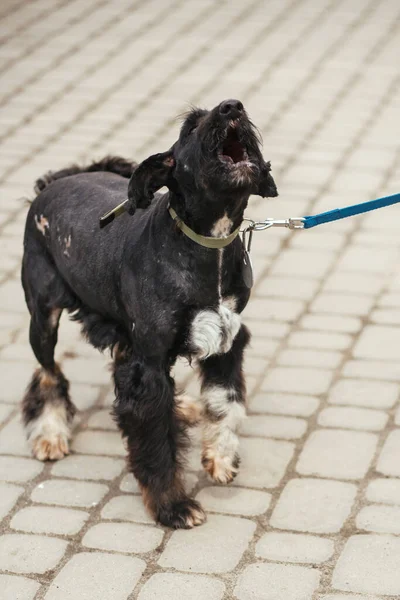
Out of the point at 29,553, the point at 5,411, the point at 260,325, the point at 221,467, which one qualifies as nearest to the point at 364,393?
the point at 260,325

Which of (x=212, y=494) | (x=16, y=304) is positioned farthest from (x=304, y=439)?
(x=16, y=304)

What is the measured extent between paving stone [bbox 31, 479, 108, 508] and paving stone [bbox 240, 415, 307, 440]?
82 cm

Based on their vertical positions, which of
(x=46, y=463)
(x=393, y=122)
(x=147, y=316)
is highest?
(x=147, y=316)

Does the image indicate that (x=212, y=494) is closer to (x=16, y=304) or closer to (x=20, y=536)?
(x=20, y=536)

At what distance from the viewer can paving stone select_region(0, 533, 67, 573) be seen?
14.7 feet

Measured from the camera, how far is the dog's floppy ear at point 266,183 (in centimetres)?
437

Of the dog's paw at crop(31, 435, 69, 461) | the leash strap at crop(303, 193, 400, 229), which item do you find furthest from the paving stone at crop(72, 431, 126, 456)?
the leash strap at crop(303, 193, 400, 229)

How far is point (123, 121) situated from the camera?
9664mm

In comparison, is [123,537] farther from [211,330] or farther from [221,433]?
[211,330]

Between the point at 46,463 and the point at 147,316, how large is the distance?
3.79ft

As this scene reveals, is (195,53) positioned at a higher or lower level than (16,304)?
lower

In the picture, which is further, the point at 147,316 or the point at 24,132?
the point at 24,132

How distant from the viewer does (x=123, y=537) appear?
15.4 feet

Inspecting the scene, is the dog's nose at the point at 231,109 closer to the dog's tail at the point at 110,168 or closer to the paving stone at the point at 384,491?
the dog's tail at the point at 110,168
